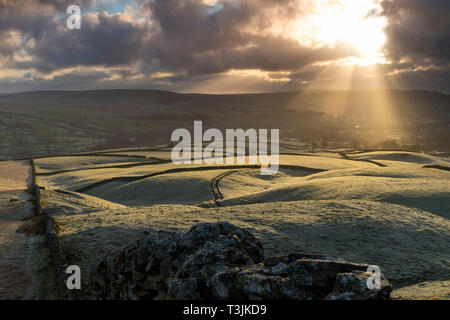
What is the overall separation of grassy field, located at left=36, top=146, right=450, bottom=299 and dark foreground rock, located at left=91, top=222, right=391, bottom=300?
365 centimetres

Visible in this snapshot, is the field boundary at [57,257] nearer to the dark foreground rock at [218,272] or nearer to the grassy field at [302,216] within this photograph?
the grassy field at [302,216]

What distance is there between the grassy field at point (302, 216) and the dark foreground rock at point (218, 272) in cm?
365

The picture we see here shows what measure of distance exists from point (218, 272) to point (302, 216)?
19283 millimetres

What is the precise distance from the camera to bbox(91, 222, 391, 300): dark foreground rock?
10023mm

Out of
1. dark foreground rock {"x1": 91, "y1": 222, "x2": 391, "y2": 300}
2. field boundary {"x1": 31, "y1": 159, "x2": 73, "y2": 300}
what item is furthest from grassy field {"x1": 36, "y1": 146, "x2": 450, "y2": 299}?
dark foreground rock {"x1": 91, "y1": 222, "x2": 391, "y2": 300}


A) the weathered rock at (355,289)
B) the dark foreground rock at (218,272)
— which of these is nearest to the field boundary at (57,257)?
the dark foreground rock at (218,272)

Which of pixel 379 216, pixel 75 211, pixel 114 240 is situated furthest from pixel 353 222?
pixel 75 211

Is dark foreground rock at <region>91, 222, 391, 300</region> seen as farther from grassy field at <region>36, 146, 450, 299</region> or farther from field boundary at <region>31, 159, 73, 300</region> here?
grassy field at <region>36, 146, 450, 299</region>

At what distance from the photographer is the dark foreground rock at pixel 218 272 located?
10023 mm

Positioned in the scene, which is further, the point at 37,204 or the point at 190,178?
the point at 190,178

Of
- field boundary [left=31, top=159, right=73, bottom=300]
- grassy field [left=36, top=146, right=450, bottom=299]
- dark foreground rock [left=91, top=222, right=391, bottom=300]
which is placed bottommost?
grassy field [left=36, top=146, right=450, bottom=299]

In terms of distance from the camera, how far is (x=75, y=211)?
33844 mm
